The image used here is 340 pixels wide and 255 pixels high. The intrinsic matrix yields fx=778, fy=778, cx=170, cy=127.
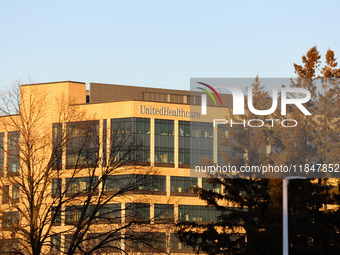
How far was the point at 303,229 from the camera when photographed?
4831 cm

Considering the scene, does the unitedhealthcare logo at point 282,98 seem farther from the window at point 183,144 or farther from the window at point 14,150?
the window at point 183,144

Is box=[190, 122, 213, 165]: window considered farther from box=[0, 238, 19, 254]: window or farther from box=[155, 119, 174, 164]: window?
box=[0, 238, 19, 254]: window

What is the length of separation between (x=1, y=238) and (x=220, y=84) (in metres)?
16.5

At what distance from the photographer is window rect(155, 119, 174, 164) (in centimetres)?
9925

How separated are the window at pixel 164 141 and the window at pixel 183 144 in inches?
41.9

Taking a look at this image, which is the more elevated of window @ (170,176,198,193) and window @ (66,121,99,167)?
window @ (66,121,99,167)

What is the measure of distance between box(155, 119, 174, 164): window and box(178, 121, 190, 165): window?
106 cm

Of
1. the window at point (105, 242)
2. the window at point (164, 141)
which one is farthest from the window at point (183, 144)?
the window at point (105, 242)

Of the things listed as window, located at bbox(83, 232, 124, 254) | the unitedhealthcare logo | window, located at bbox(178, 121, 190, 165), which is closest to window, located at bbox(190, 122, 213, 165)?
window, located at bbox(178, 121, 190, 165)

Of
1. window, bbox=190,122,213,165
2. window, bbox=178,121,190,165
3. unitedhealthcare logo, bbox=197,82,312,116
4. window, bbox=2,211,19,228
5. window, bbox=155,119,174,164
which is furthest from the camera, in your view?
window, bbox=178,121,190,165

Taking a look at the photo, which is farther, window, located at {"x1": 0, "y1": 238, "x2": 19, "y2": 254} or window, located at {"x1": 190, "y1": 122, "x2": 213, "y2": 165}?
window, located at {"x1": 190, "y1": 122, "x2": 213, "y2": 165}

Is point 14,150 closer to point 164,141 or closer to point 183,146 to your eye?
point 164,141

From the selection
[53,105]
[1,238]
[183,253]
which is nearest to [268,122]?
[1,238]

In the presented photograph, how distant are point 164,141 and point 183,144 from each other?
2653 mm
